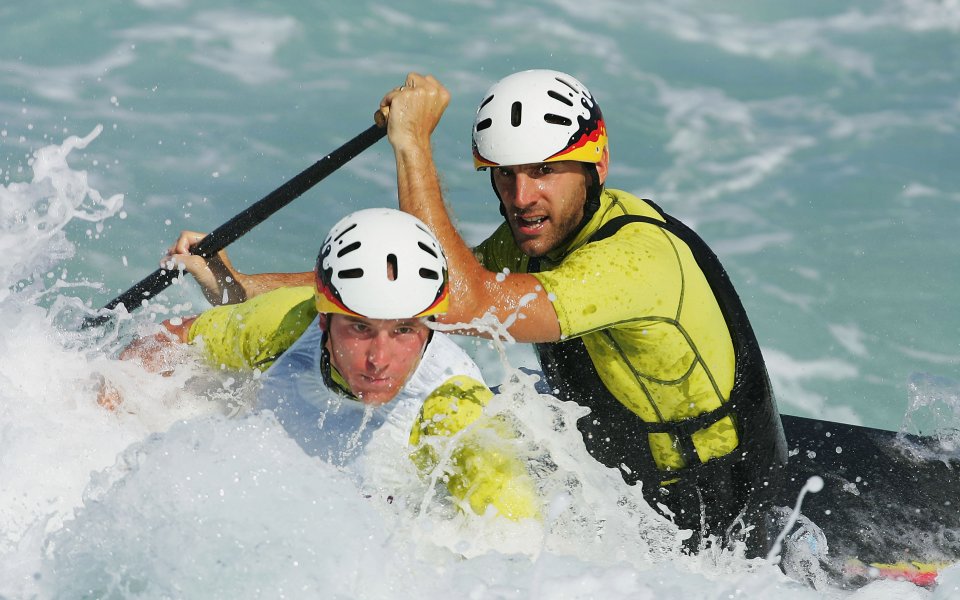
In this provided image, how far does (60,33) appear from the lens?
1086 cm

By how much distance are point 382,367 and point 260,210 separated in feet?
4.33

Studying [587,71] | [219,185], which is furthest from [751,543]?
[587,71]

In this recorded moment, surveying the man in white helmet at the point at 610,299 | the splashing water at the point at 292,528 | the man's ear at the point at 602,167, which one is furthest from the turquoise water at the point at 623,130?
the splashing water at the point at 292,528

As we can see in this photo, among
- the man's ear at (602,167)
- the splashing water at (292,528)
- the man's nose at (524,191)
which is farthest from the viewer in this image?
the man's ear at (602,167)

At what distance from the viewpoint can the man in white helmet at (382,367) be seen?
359cm

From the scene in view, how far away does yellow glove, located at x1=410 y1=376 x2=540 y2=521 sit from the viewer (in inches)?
140

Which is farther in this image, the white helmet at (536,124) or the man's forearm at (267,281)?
the man's forearm at (267,281)

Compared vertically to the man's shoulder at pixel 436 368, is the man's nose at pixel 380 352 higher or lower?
higher

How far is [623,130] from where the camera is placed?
1078 cm

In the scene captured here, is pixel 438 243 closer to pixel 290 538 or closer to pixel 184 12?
pixel 290 538

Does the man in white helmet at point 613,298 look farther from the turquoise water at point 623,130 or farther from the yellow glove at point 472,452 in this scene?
the turquoise water at point 623,130

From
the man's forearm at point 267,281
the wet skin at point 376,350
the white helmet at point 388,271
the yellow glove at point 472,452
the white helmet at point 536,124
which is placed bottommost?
the man's forearm at point 267,281

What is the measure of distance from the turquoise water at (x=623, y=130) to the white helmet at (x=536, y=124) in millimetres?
3101

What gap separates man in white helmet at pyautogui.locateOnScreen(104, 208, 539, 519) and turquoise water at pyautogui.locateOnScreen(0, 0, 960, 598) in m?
3.20
